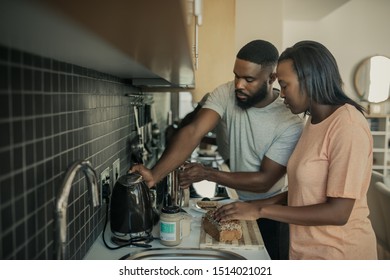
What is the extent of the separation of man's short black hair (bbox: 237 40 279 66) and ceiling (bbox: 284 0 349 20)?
104mm

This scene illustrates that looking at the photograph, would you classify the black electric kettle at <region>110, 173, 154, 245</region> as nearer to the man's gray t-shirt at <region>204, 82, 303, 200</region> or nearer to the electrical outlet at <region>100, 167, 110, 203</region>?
the electrical outlet at <region>100, 167, 110, 203</region>

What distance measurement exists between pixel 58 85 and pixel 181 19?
1.08ft

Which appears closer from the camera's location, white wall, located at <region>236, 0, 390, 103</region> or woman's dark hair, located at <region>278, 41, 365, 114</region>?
woman's dark hair, located at <region>278, 41, 365, 114</region>

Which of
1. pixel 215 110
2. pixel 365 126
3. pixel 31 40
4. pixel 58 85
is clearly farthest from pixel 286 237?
pixel 31 40

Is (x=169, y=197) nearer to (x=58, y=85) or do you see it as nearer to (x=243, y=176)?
(x=243, y=176)

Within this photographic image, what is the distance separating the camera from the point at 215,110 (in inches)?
50.9

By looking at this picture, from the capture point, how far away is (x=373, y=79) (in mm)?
1091

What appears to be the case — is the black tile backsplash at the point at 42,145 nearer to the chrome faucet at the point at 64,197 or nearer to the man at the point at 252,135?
the chrome faucet at the point at 64,197

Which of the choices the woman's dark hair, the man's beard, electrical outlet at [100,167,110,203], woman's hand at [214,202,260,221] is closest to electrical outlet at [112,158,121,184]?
electrical outlet at [100,167,110,203]

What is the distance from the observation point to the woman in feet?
2.51

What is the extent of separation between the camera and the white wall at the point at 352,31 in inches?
41.3

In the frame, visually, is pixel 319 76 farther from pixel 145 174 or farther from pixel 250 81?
pixel 145 174

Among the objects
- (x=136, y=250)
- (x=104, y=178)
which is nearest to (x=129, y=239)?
(x=136, y=250)

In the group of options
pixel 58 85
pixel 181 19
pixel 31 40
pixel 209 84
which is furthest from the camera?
pixel 209 84
